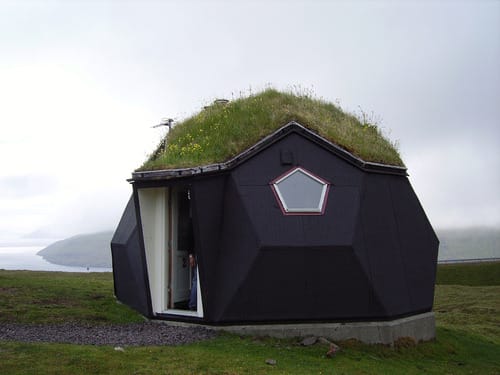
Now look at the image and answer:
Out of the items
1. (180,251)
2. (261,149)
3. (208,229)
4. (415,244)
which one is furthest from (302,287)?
(415,244)

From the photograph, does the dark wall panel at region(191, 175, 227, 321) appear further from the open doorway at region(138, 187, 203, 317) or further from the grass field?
the grass field

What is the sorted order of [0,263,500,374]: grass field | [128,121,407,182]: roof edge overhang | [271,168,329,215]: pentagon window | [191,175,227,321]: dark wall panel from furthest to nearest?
[128,121,407,182]: roof edge overhang → [271,168,329,215]: pentagon window → [191,175,227,321]: dark wall panel → [0,263,500,374]: grass field

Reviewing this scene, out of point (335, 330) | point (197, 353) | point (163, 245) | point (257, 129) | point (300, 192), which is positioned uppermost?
point (257, 129)

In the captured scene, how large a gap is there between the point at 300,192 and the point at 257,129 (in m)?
2.54

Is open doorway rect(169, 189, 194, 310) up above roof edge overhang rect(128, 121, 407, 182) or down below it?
below

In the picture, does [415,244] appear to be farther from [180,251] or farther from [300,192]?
[180,251]

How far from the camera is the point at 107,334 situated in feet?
37.5

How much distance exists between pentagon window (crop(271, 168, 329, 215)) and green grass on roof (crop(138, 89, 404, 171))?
4.77 ft

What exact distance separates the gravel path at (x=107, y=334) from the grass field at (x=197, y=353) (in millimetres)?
564

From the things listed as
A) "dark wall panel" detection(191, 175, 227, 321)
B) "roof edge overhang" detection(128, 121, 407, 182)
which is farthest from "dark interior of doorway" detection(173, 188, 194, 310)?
"dark wall panel" detection(191, 175, 227, 321)

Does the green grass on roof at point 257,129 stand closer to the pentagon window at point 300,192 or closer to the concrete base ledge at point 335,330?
the pentagon window at point 300,192

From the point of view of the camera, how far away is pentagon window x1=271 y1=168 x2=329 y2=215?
12219mm

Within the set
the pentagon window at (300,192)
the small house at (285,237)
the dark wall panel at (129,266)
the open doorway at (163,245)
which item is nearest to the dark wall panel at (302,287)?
the small house at (285,237)

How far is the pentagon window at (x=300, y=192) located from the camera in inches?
481
